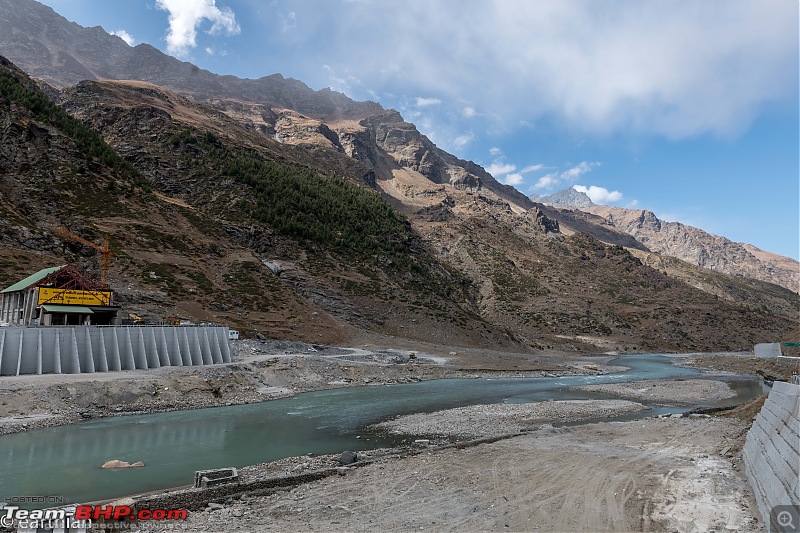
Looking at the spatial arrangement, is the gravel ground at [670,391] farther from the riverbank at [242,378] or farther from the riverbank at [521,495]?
the riverbank at [521,495]

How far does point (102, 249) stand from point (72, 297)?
25360 mm

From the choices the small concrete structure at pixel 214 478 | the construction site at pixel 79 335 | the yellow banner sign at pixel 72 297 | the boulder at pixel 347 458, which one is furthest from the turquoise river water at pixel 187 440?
the yellow banner sign at pixel 72 297

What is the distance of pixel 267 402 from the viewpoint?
4184cm

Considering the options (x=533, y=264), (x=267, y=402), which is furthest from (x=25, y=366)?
(x=533, y=264)

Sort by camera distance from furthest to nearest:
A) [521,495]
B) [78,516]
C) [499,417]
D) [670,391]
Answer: [670,391], [499,417], [521,495], [78,516]

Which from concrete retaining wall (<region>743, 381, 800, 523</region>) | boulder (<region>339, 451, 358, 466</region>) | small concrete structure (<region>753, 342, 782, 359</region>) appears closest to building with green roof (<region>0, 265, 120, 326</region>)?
boulder (<region>339, 451, 358, 466</region>)

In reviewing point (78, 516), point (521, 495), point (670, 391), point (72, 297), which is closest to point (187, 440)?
point (78, 516)

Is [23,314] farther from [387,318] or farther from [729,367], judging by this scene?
[729,367]

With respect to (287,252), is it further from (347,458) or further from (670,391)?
(347,458)

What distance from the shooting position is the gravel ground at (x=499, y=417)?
1185 inches

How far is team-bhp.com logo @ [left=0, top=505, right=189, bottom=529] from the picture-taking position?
12.9m

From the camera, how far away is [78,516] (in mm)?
13297

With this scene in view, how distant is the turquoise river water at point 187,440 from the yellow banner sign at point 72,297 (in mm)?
23010

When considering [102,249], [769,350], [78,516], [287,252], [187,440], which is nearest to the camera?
[78,516]
